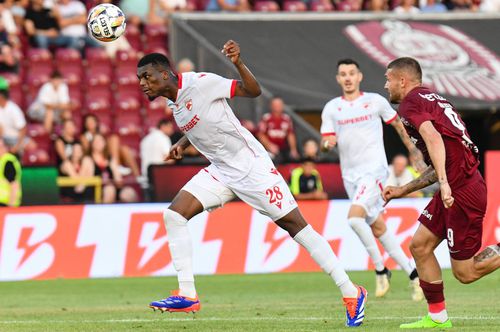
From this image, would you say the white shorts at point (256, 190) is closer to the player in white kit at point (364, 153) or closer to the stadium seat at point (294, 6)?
the player in white kit at point (364, 153)

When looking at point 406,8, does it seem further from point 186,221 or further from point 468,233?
point 468,233

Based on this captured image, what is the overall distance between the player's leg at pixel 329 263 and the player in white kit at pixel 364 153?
334cm

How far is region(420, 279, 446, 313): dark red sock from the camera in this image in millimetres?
9258

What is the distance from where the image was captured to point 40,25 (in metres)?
22.3

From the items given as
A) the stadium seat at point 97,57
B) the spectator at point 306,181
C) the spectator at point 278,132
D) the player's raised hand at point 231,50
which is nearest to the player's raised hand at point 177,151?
the player's raised hand at point 231,50

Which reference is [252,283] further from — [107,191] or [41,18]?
[41,18]

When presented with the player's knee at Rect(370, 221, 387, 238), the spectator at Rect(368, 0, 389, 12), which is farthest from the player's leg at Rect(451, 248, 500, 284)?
the spectator at Rect(368, 0, 389, 12)

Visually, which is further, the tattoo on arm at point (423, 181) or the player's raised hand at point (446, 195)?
the tattoo on arm at point (423, 181)

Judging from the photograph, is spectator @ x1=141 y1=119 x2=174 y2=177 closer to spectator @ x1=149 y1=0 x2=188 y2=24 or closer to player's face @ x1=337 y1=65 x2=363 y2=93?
spectator @ x1=149 y1=0 x2=188 y2=24

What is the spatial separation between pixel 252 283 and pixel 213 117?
6.05 meters

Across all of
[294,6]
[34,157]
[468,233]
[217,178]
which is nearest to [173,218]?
[217,178]

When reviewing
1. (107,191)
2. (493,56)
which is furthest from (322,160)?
(493,56)

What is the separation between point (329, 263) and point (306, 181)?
8313mm

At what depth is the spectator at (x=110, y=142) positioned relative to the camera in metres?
19.1
